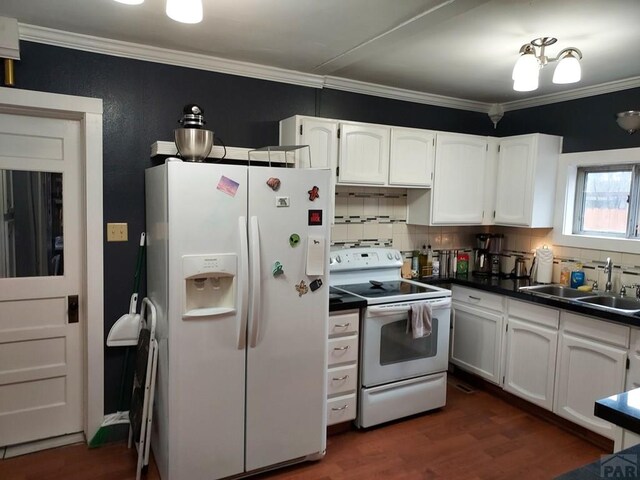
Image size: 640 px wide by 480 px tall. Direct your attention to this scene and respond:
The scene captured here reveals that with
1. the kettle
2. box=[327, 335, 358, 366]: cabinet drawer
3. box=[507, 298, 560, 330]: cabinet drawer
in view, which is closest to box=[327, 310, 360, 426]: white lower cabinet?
box=[327, 335, 358, 366]: cabinet drawer

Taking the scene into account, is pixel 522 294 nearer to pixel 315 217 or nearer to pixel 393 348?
pixel 393 348

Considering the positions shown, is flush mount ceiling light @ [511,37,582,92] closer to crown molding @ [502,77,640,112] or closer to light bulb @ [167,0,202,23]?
crown molding @ [502,77,640,112]

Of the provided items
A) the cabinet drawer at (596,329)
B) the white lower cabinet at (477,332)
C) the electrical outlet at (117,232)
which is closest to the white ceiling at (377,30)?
the electrical outlet at (117,232)

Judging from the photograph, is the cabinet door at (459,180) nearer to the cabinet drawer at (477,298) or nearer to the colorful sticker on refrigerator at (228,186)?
the cabinet drawer at (477,298)

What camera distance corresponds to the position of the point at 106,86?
2561 millimetres

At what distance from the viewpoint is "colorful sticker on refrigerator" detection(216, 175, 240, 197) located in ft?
7.13

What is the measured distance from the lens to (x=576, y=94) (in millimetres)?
3391

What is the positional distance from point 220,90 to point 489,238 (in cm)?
260

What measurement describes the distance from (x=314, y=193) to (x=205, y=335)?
36.6 inches

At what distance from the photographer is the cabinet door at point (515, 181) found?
11.4 feet

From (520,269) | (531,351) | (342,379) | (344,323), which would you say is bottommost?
(342,379)

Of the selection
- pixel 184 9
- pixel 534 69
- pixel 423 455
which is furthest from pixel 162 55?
pixel 423 455

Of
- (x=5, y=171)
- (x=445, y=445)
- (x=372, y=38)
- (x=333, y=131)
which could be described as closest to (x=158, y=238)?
(x=5, y=171)

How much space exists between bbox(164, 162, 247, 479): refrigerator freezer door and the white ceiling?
77 centimetres
